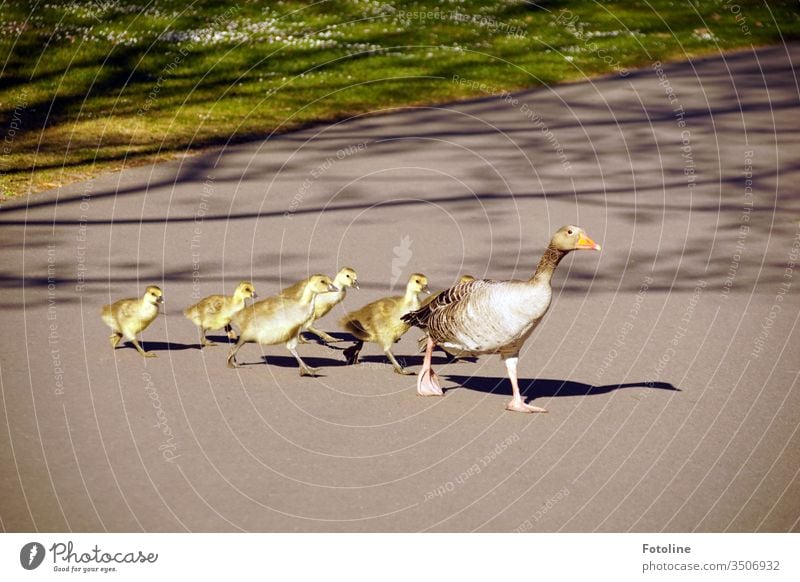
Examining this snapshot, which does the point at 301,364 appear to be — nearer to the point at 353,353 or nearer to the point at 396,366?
the point at 353,353

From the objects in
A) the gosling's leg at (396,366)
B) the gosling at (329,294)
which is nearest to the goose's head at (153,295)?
the gosling at (329,294)

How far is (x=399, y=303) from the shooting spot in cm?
855

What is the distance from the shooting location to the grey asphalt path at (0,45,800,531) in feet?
21.2

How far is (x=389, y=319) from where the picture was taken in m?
8.48

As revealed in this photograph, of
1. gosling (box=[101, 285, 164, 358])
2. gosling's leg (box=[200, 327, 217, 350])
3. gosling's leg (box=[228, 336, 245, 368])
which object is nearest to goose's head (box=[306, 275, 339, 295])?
gosling's leg (box=[228, 336, 245, 368])

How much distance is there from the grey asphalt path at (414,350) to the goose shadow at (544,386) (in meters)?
0.03

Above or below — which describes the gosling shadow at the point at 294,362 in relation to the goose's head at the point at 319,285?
below

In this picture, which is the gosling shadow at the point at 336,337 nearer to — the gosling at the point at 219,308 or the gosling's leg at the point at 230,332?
the gosling's leg at the point at 230,332

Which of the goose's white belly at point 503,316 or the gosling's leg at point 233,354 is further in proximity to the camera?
the gosling's leg at point 233,354

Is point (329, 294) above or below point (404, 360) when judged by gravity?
above

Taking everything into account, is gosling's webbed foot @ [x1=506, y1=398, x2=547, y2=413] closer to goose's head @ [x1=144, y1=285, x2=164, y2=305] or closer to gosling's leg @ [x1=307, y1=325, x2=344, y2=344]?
gosling's leg @ [x1=307, y1=325, x2=344, y2=344]

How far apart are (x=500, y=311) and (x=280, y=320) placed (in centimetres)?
177
